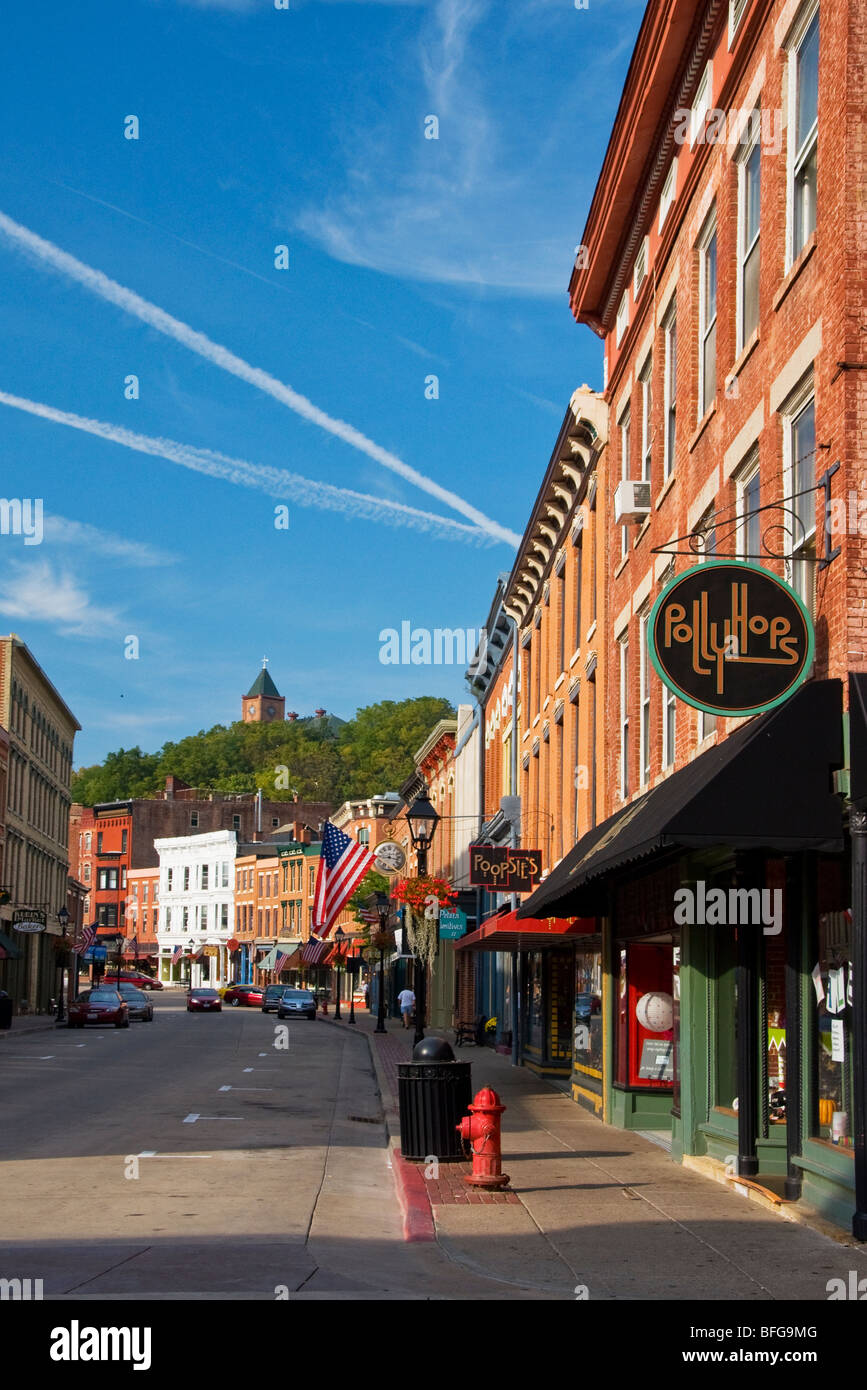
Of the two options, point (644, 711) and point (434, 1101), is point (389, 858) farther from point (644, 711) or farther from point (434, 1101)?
point (434, 1101)

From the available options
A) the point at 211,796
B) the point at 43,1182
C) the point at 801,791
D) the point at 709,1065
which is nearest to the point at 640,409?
the point at 709,1065

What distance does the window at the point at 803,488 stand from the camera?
1218cm

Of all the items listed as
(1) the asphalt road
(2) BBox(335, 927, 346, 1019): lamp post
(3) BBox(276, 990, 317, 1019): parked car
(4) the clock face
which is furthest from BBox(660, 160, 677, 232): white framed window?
(3) BBox(276, 990, 317, 1019): parked car

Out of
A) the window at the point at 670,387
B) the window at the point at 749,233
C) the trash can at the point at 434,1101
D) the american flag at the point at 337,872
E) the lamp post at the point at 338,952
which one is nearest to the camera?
the window at the point at 749,233

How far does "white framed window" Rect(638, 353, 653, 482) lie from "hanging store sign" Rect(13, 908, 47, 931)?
138 ft

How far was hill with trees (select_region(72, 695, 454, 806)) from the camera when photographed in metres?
136

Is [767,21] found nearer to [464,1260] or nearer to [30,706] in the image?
[464,1260]

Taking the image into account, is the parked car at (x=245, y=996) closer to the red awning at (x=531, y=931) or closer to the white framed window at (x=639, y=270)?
the red awning at (x=531, y=931)

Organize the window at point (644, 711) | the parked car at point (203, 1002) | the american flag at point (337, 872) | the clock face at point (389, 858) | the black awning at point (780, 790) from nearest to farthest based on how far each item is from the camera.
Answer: the black awning at point (780, 790) < the window at point (644, 711) < the american flag at point (337, 872) < the clock face at point (389, 858) < the parked car at point (203, 1002)

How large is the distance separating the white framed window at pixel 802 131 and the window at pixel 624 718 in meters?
8.74

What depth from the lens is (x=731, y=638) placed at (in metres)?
11.4

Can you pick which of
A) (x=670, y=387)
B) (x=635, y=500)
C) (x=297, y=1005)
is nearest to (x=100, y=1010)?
(x=297, y=1005)

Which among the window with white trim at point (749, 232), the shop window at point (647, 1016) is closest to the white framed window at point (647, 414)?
the window with white trim at point (749, 232)
